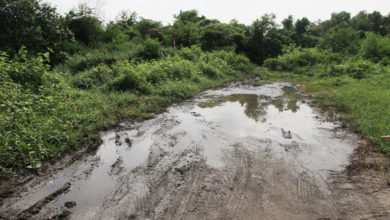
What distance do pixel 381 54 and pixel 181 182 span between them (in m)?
17.2

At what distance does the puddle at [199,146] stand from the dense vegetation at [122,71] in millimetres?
598

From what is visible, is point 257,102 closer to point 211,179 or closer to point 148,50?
point 211,179

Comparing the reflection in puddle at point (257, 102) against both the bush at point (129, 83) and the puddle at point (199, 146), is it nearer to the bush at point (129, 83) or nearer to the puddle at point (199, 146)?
the puddle at point (199, 146)

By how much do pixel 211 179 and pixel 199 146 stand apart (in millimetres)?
1198

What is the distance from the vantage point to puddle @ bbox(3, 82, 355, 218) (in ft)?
11.0

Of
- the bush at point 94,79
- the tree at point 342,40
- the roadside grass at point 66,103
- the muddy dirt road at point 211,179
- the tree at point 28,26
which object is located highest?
the tree at point 28,26

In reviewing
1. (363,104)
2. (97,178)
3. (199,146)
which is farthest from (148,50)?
(97,178)

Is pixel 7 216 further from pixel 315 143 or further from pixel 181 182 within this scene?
pixel 315 143

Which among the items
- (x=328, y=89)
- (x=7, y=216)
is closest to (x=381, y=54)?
(x=328, y=89)

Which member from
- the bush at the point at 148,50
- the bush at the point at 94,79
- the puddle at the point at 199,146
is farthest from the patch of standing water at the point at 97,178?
the bush at the point at 148,50

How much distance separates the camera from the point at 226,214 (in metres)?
2.88

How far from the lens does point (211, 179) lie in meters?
3.59

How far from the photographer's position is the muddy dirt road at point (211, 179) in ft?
9.65

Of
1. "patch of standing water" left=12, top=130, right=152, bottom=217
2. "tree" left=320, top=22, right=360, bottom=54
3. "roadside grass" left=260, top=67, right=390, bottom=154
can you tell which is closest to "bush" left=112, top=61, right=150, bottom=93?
"patch of standing water" left=12, top=130, right=152, bottom=217
